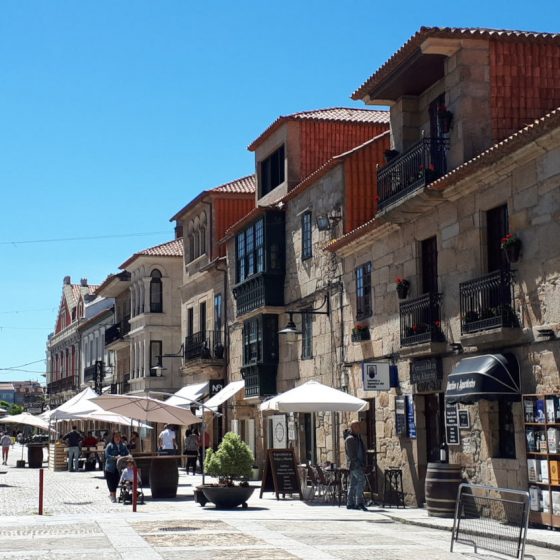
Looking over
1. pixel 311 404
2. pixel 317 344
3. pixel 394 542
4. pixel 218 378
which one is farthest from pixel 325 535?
pixel 218 378

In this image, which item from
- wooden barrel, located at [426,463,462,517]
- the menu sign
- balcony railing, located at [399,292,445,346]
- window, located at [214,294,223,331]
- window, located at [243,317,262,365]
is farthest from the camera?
window, located at [214,294,223,331]

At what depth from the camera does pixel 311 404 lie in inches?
798

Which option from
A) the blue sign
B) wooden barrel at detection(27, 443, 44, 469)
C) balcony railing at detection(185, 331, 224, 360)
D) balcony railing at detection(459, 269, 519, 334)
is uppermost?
balcony railing at detection(185, 331, 224, 360)

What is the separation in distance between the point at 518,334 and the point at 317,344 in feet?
33.5

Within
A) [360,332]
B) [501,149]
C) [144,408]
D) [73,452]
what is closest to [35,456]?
[73,452]

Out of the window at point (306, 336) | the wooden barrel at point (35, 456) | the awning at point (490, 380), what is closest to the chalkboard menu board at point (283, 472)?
the window at point (306, 336)

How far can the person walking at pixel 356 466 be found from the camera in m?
18.9

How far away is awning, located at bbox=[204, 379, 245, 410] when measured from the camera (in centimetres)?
3083

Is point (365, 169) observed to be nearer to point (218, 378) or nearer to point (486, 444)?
point (486, 444)

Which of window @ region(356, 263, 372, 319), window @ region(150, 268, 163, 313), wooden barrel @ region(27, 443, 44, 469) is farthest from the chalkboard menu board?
window @ region(150, 268, 163, 313)

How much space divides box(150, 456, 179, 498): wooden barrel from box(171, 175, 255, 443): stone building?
1068cm

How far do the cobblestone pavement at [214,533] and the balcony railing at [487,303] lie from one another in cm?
335

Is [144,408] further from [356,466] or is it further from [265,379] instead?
[356,466]

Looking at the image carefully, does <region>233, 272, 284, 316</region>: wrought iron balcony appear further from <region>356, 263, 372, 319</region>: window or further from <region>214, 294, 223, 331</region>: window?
<region>356, 263, 372, 319</region>: window
